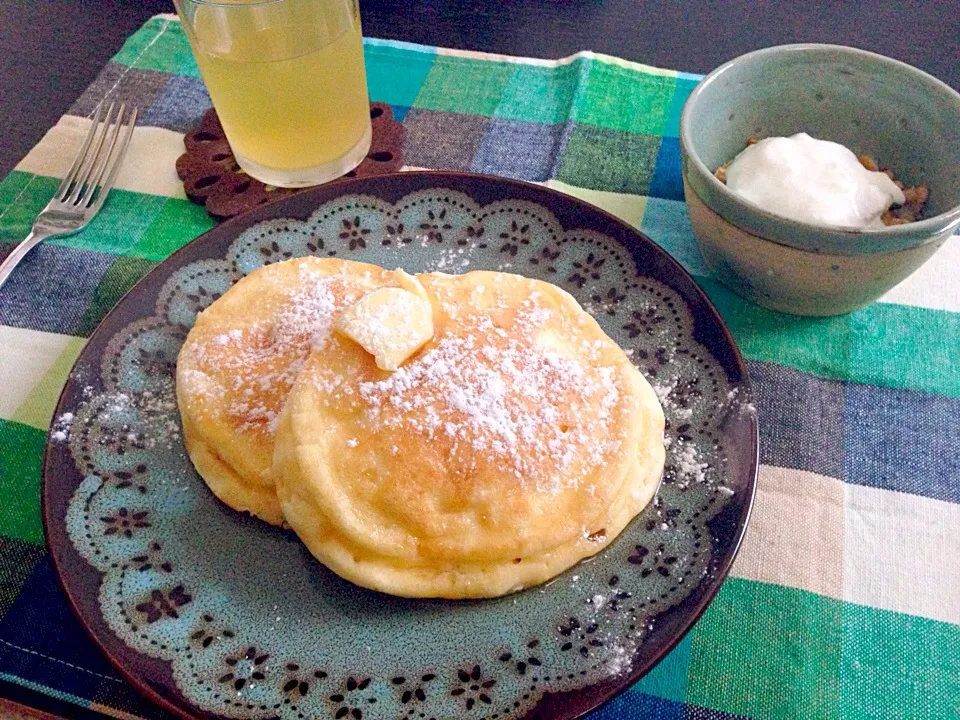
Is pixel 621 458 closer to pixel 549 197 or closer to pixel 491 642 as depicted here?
pixel 491 642

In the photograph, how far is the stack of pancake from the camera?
968mm

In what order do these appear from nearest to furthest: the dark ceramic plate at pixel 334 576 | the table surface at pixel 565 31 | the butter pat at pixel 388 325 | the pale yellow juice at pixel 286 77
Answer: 1. the dark ceramic plate at pixel 334 576
2. the butter pat at pixel 388 325
3. the pale yellow juice at pixel 286 77
4. the table surface at pixel 565 31

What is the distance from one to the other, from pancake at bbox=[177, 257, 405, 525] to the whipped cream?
0.68 metres

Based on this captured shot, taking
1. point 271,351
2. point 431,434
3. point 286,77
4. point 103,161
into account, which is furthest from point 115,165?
point 431,434

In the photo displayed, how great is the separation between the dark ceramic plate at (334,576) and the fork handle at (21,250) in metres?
0.43

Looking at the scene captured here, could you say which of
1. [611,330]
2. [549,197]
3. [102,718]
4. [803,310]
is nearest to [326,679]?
[102,718]

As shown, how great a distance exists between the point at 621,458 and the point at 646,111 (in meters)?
1.17

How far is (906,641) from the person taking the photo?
1044 millimetres

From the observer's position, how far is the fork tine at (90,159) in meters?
1.67

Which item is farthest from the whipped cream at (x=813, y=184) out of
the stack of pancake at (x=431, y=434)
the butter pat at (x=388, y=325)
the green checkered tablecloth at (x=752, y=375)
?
the butter pat at (x=388, y=325)

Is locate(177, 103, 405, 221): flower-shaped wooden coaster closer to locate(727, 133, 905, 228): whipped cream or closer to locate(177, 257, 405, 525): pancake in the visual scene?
locate(177, 257, 405, 525): pancake

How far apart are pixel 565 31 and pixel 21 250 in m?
1.52

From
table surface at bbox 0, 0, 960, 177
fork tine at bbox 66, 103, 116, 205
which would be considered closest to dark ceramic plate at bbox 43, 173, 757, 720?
fork tine at bbox 66, 103, 116, 205

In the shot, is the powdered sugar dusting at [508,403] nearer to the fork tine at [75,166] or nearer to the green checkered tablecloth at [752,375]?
the green checkered tablecloth at [752,375]
